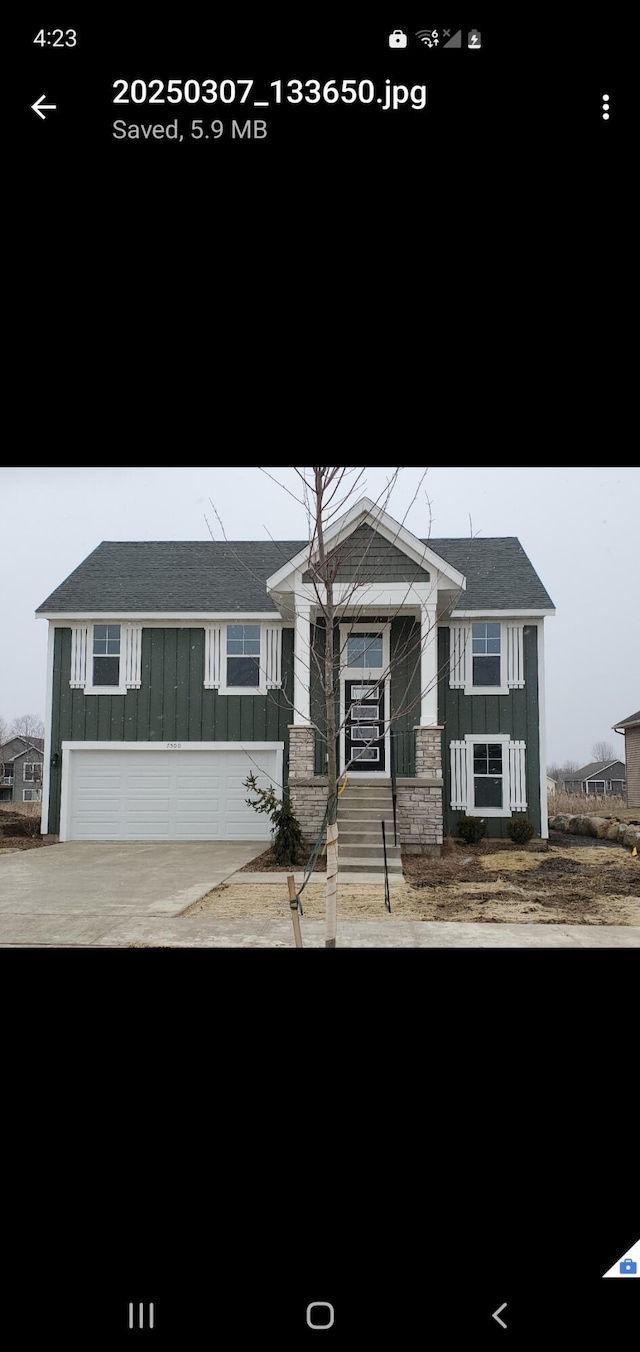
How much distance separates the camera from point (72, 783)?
14398 millimetres

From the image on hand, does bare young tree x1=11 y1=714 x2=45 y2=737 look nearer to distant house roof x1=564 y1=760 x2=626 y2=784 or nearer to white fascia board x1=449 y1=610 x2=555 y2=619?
white fascia board x1=449 y1=610 x2=555 y2=619

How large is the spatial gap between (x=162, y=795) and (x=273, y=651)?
323 centimetres

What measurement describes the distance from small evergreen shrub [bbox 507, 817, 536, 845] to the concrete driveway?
413cm

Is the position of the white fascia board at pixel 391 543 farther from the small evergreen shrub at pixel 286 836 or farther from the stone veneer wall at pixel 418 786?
the small evergreen shrub at pixel 286 836

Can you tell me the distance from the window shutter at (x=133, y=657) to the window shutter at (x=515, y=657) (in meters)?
6.59

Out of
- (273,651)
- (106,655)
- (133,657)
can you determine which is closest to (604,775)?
(273,651)

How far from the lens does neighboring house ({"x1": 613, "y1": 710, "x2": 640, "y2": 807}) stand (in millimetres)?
24312

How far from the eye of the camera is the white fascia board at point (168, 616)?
14.5m
